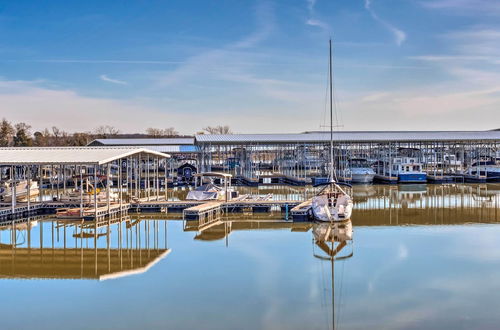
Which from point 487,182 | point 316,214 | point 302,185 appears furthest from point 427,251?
point 487,182

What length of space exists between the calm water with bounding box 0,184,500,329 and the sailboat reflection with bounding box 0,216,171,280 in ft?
0.16

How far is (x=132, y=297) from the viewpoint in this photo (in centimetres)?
1391

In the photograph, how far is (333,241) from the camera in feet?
69.6

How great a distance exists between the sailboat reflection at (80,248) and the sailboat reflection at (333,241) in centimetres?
574

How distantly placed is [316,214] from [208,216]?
6.17 m

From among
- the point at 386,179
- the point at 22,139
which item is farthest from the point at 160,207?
the point at 22,139

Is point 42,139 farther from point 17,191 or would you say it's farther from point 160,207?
point 160,207

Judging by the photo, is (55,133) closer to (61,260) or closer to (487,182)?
(487,182)

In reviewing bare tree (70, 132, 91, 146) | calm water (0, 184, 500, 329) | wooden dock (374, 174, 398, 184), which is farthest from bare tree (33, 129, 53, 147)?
calm water (0, 184, 500, 329)

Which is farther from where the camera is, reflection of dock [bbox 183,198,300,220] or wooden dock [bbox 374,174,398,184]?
wooden dock [bbox 374,174,398,184]

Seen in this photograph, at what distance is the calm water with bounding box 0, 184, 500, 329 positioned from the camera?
484 inches

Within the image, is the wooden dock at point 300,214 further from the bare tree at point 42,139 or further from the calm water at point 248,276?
the bare tree at point 42,139

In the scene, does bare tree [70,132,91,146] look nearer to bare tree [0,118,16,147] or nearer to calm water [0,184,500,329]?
bare tree [0,118,16,147]

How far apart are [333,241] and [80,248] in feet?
31.9
